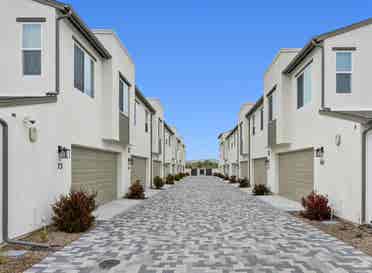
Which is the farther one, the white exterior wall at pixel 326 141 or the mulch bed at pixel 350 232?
the white exterior wall at pixel 326 141

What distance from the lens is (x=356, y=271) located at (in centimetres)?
573

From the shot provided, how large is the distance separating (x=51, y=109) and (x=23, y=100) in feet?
3.93

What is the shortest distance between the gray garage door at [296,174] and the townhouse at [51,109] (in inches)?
337

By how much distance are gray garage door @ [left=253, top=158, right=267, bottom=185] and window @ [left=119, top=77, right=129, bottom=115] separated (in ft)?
35.9

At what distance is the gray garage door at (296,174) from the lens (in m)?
13.8

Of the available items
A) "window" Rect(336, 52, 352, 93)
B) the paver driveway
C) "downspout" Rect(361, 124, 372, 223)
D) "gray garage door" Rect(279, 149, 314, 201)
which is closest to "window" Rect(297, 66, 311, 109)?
"window" Rect(336, 52, 352, 93)

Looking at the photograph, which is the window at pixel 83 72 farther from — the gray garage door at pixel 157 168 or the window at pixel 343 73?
the gray garage door at pixel 157 168

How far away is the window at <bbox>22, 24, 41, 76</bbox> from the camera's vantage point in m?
9.88

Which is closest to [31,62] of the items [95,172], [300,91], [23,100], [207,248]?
[23,100]

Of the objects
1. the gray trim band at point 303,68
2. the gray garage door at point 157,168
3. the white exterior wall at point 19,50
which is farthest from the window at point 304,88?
the gray garage door at point 157,168

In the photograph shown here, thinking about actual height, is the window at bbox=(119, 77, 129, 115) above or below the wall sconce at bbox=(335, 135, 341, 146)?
above

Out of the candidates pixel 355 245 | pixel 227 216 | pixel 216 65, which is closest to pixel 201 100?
pixel 216 65

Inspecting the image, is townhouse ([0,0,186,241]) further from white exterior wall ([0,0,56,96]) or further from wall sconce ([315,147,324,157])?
wall sconce ([315,147,324,157])

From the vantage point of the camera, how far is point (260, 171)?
24234mm
